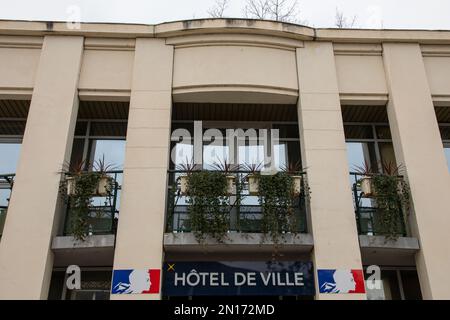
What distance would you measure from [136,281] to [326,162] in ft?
13.8

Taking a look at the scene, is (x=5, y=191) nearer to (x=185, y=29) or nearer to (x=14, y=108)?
(x=14, y=108)

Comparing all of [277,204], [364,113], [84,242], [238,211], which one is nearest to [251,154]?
[238,211]

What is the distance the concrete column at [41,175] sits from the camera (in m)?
7.76

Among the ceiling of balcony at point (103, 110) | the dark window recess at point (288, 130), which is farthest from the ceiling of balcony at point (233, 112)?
the ceiling of balcony at point (103, 110)

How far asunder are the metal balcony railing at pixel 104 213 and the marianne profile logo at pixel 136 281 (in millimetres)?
1230

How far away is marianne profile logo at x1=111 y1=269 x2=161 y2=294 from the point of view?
769 centimetres

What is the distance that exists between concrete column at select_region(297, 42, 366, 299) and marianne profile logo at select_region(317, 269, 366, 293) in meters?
0.08

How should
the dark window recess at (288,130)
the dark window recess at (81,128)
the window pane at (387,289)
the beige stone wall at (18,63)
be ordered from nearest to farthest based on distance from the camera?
the window pane at (387,289) → the beige stone wall at (18,63) → the dark window recess at (81,128) → the dark window recess at (288,130)

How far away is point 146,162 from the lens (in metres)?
8.76

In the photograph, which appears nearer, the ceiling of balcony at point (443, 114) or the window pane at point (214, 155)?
the window pane at point (214, 155)

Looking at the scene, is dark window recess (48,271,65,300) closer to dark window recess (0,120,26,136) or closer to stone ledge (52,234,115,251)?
stone ledge (52,234,115,251)

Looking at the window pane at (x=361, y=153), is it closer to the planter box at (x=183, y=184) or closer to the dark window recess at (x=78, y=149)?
the planter box at (x=183, y=184)
